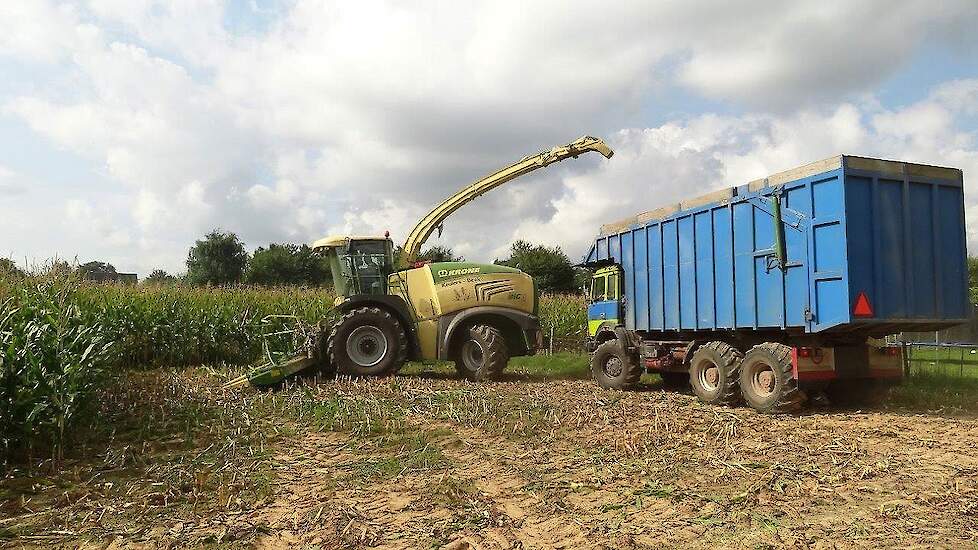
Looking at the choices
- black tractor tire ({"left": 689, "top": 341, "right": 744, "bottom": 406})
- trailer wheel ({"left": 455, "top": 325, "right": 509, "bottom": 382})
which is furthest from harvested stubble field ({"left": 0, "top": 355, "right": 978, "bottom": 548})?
trailer wheel ({"left": 455, "top": 325, "right": 509, "bottom": 382})

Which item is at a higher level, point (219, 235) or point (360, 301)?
point (219, 235)

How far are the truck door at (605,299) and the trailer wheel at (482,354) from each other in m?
1.88

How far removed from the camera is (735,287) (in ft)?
32.6

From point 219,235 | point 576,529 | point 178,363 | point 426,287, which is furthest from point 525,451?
point 219,235

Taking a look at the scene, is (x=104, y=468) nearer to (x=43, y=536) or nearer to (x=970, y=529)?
(x=43, y=536)

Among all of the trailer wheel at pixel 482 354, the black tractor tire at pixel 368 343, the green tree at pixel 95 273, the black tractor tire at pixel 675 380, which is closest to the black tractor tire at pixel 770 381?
the black tractor tire at pixel 675 380

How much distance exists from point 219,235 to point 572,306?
4455 centimetres

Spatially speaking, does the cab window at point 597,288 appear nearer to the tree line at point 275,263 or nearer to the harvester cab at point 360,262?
the harvester cab at point 360,262

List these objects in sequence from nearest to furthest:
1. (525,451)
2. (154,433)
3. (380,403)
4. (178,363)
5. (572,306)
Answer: (525,451), (154,433), (380,403), (178,363), (572,306)

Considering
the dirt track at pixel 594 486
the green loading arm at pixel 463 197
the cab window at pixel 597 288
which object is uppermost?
the green loading arm at pixel 463 197

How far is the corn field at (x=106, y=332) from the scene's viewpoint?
20.2 feet

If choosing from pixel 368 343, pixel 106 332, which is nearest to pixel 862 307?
pixel 368 343

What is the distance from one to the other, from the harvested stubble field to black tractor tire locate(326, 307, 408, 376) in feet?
8.82

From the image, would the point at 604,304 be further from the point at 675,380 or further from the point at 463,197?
the point at 463,197
